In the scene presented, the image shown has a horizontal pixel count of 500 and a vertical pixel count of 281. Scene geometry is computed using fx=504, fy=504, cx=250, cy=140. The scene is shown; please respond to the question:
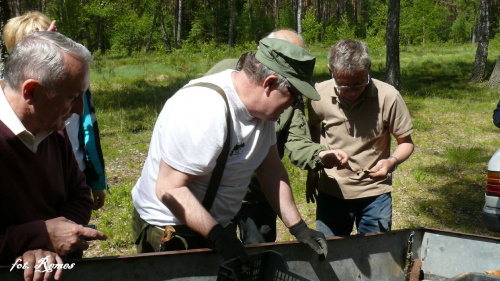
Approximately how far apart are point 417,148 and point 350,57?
6585 mm

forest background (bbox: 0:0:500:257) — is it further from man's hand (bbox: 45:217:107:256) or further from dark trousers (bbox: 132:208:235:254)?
man's hand (bbox: 45:217:107:256)

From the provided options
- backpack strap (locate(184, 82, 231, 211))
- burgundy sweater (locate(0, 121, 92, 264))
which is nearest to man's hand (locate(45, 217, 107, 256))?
burgundy sweater (locate(0, 121, 92, 264))

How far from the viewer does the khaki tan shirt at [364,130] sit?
11.4ft

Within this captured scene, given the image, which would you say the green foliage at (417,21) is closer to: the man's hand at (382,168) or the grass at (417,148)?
the grass at (417,148)

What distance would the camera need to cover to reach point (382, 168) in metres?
3.36

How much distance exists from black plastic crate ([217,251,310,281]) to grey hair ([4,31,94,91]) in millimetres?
1000

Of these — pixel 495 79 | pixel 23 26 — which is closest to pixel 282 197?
pixel 23 26

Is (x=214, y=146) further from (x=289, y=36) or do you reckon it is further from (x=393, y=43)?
(x=393, y=43)

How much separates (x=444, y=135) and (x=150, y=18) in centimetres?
2879

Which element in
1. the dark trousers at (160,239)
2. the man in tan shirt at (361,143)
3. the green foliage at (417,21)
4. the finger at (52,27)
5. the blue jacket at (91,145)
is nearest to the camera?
the dark trousers at (160,239)

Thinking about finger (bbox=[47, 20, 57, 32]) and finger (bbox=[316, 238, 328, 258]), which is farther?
finger (bbox=[47, 20, 57, 32])

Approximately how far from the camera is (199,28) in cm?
4006

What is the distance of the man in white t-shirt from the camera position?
2.16m

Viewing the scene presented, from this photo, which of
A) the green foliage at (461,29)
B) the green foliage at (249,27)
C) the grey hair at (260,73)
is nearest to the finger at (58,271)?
the grey hair at (260,73)
